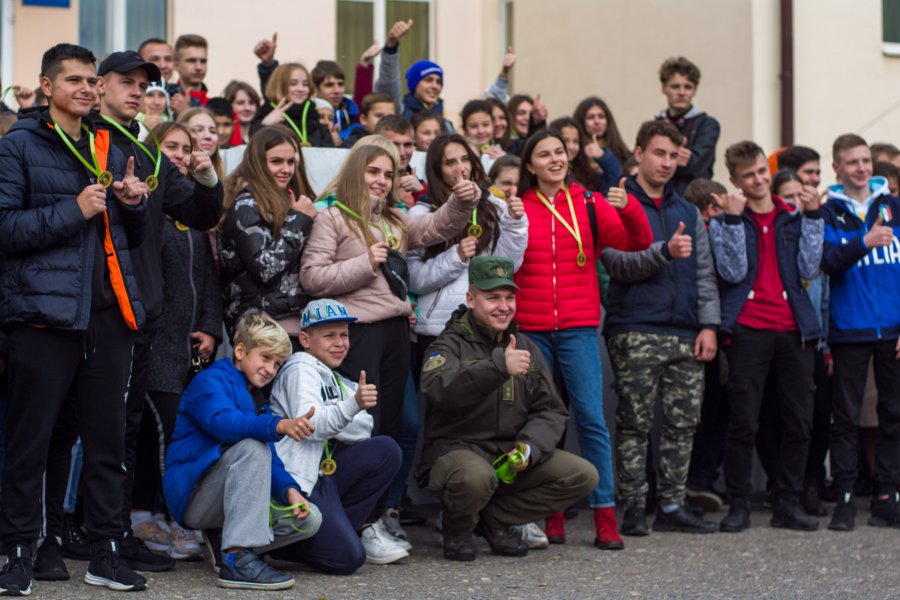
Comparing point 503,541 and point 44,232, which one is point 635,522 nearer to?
point 503,541

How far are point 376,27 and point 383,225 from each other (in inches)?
369

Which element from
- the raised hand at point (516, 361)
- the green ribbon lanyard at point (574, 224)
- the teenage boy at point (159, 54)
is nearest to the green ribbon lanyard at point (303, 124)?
the teenage boy at point (159, 54)

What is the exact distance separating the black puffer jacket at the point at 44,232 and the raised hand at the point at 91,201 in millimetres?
25

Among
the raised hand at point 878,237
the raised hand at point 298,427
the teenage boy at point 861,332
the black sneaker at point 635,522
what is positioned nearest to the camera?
the raised hand at point 298,427

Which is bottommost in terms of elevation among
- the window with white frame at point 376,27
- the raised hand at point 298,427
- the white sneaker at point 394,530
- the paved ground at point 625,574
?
the paved ground at point 625,574

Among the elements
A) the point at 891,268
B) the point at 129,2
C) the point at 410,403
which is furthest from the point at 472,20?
the point at 410,403

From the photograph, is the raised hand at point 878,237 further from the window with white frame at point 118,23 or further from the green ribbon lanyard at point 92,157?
the window with white frame at point 118,23

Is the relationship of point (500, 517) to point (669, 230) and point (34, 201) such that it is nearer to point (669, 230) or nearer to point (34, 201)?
Result: point (669, 230)

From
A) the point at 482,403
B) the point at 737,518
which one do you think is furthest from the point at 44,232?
the point at 737,518

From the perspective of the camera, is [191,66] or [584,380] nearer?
[584,380]

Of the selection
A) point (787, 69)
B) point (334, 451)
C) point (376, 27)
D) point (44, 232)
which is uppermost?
point (376, 27)

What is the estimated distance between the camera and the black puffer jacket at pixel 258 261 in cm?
736

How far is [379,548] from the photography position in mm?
7289

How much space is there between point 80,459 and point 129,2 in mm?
8975
